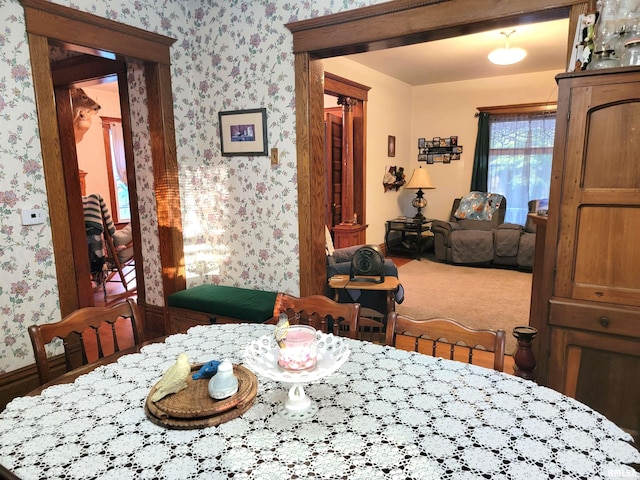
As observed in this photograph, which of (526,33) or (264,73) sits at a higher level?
(526,33)

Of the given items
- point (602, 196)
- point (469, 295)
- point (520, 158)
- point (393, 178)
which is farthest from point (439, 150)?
point (602, 196)

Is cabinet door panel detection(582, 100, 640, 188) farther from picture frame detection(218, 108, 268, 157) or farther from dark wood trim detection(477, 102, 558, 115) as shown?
dark wood trim detection(477, 102, 558, 115)

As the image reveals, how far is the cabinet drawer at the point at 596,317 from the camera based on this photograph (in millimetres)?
1787

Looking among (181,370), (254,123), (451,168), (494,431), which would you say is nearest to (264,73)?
(254,123)

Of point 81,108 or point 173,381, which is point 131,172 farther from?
point 173,381

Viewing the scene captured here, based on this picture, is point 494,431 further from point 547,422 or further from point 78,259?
point 78,259

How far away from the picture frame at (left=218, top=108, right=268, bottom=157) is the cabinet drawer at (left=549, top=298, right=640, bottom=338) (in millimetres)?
2211

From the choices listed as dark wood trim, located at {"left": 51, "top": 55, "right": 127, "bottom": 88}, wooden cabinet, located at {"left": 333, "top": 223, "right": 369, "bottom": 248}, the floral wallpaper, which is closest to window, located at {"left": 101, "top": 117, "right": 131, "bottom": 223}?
dark wood trim, located at {"left": 51, "top": 55, "right": 127, "bottom": 88}

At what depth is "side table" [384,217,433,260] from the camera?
6.70 metres

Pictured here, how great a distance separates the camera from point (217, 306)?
307 centimetres

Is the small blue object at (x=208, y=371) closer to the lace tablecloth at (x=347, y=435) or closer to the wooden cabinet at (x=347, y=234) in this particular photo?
the lace tablecloth at (x=347, y=435)

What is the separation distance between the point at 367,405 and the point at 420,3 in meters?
2.37

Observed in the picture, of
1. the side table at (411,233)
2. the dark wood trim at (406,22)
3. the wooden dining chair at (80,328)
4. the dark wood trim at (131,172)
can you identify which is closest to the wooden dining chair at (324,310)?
the wooden dining chair at (80,328)

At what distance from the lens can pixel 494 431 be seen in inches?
41.3
